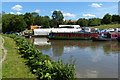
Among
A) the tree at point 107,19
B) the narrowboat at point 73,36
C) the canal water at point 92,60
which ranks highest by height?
the tree at point 107,19

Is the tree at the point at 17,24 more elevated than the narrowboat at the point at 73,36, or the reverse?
the tree at the point at 17,24

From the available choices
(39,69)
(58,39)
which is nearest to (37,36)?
(58,39)

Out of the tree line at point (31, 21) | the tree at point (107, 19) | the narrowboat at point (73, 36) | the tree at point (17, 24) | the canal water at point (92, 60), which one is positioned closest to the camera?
the canal water at point (92, 60)

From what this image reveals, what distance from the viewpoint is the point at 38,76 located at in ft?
26.7

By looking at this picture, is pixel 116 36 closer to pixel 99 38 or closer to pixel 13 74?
pixel 99 38

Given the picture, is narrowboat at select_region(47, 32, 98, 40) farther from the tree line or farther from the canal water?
the tree line

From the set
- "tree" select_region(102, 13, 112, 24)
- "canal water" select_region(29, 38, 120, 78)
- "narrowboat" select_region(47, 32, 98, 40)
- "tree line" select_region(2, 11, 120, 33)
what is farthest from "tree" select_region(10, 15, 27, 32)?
"tree" select_region(102, 13, 112, 24)

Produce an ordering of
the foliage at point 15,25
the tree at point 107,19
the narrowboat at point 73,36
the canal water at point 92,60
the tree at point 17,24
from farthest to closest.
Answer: the tree at point 107,19, the foliage at point 15,25, the tree at point 17,24, the narrowboat at point 73,36, the canal water at point 92,60

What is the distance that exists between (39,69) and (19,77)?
3.65 feet

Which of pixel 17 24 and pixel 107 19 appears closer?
pixel 17 24

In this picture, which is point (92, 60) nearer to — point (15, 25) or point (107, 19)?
point (15, 25)

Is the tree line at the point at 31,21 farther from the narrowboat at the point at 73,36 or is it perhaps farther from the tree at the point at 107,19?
the narrowboat at the point at 73,36

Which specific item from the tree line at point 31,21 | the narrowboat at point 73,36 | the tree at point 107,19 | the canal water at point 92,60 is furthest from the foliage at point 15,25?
the tree at point 107,19

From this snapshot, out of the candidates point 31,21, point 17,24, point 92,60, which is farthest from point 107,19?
point 92,60
